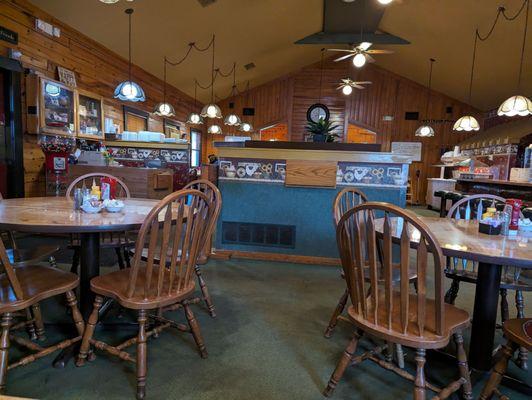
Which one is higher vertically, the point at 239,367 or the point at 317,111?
the point at 317,111

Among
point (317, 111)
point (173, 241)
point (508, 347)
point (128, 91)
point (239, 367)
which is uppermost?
point (317, 111)

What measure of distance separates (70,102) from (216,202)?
4.05 m

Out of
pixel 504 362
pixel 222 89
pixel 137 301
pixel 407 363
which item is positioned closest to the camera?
pixel 504 362

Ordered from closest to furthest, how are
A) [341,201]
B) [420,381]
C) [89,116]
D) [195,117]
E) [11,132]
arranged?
1. [420,381]
2. [341,201]
3. [11,132]
4. [89,116]
5. [195,117]

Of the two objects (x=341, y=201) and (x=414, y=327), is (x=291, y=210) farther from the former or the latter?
(x=414, y=327)

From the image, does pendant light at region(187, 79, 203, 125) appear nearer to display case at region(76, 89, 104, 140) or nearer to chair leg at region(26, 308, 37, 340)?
display case at region(76, 89, 104, 140)

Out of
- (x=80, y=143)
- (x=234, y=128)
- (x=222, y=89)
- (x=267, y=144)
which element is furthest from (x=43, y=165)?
(x=234, y=128)

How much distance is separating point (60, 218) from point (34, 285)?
33 centimetres

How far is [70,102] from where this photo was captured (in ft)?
15.7

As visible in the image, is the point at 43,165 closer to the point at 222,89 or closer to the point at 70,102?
the point at 70,102

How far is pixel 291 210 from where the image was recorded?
377cm

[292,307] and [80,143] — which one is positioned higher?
[80,143]

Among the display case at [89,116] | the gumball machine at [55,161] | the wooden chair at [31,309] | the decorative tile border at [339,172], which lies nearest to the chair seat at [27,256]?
the wooden chair at [31,309]

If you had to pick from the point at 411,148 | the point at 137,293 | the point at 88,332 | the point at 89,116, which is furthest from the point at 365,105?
the point at 88,332
